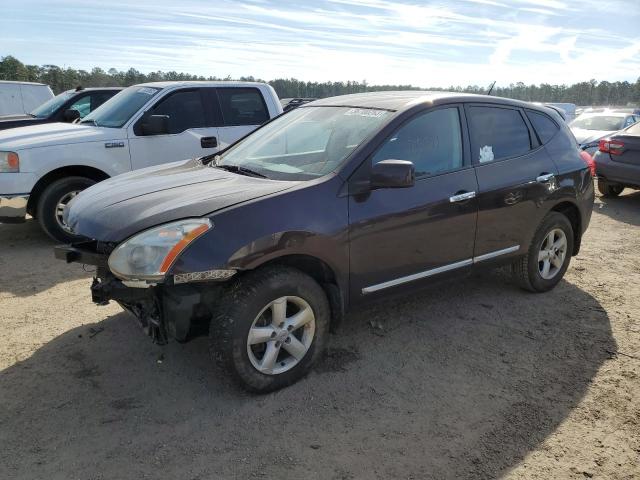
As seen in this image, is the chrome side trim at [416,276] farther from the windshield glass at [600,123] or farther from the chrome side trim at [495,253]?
the windshield glass at [600,123]

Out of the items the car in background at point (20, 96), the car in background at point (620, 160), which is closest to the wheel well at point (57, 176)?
the car in background at point (620, 160)

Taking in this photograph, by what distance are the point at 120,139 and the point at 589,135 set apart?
11.4 meters

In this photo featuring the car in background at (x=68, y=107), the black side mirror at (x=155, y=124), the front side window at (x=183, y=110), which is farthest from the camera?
the car in background at (x=68, y=107)

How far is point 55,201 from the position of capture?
606 cm

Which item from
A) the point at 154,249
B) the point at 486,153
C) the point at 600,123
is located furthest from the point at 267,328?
the point at 600,123

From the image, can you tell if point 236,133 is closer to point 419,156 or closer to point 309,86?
point 419,156

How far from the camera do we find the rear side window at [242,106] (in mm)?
7129

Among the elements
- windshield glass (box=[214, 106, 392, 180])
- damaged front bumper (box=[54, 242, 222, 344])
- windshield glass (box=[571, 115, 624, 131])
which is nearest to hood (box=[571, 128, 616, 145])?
windshield glass (box=[571, 115, 624, 131])

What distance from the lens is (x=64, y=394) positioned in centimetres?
317

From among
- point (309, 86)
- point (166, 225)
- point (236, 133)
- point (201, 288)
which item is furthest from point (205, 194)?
point (309, 86)

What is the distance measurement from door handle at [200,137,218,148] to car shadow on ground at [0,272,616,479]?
3.23 meters

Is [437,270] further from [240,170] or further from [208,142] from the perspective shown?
[208,142]

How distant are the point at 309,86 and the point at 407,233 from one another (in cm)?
3895

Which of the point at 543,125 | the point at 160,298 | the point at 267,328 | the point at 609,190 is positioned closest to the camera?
the point at 160,298
